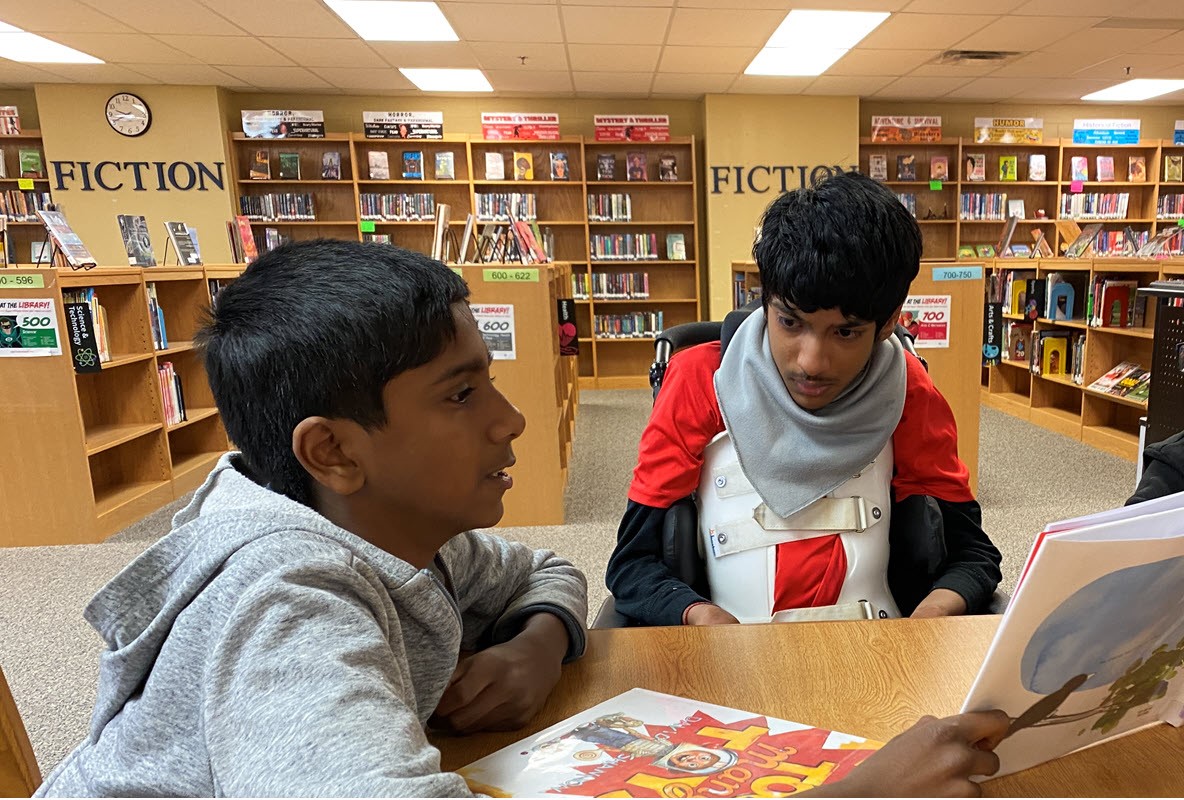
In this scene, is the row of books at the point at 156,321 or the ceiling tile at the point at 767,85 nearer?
the row of books at the point at 156,321

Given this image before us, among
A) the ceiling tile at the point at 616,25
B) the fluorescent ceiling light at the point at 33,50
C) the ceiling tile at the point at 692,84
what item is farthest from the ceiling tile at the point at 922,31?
the fluorescent ceiling light at the point at 33,50

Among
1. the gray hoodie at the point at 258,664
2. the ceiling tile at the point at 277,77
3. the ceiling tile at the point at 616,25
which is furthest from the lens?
the ceiling tile at the point at 277,77

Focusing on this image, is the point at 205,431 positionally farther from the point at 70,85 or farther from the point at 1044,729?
the point at 1044,729

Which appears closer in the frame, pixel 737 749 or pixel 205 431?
pixel 737 749

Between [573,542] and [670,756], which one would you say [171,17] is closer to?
[573,542]

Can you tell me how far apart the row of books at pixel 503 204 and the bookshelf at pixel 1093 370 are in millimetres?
3870

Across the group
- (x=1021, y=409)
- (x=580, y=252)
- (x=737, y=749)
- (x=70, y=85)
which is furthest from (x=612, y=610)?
(x=70, y=85)

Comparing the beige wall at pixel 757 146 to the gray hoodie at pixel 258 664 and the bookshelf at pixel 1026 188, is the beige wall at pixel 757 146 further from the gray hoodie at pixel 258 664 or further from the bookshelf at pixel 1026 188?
the gray hoodie at pixel 258 664

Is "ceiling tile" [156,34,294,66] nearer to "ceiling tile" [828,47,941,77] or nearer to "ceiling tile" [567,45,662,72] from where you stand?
"ceiling tile" [567,45,662,72]

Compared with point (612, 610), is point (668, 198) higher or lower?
higher

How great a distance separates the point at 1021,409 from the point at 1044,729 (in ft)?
17.0

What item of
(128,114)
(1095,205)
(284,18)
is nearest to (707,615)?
(284,18)

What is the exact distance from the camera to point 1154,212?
7660 millimetres

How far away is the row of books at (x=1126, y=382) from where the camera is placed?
3996 mm
